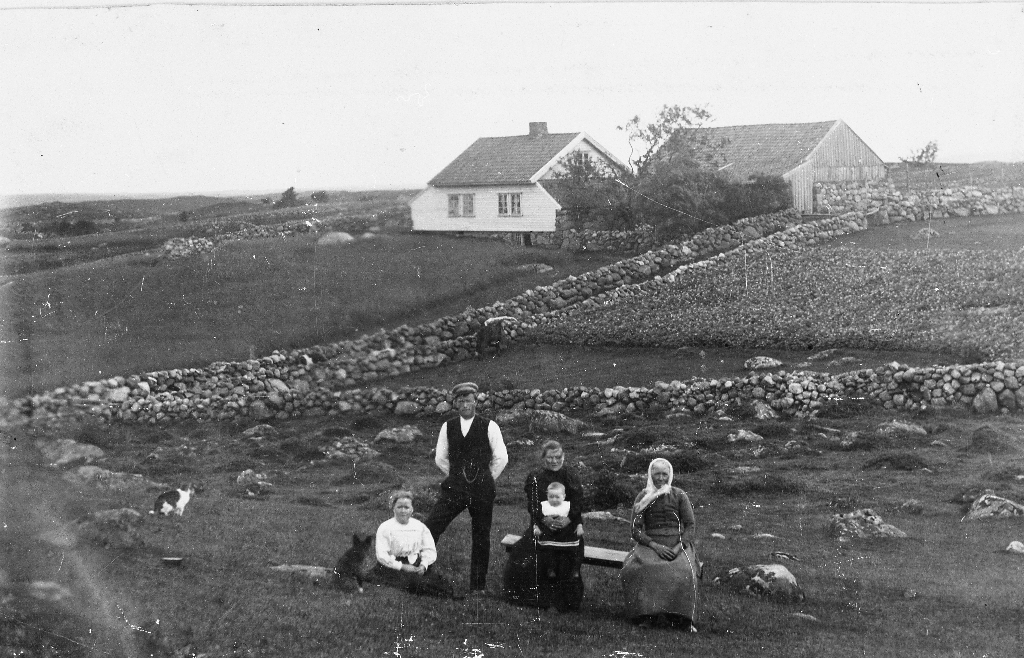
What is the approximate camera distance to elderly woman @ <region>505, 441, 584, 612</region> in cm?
909

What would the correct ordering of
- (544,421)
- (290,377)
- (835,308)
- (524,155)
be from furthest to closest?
(524,155), (835,308), (290,377), (544,421)

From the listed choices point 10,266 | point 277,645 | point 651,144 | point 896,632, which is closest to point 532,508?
point 277,645

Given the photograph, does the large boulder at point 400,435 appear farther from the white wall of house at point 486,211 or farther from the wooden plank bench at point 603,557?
the white wall of house at point 486,211

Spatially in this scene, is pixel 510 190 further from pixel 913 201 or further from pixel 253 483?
pixel 253 483

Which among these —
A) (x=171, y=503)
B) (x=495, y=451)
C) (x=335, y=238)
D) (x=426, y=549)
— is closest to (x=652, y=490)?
(x=495, y=451)

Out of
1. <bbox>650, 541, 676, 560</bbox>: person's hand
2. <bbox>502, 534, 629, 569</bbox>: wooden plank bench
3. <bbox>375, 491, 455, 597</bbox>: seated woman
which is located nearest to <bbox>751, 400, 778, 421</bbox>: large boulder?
<bbox>502, 534, 629, 569</bbox>: wooden plank bench

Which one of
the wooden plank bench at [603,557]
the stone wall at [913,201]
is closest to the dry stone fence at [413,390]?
the wooden plank bench at [603,557]

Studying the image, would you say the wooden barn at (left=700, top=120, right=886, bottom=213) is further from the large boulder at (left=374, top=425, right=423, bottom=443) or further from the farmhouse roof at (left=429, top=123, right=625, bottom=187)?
the large boulder at (left=374, top=425, right=423, bottom=443)

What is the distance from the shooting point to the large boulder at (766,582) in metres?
9.45

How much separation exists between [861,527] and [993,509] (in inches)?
65.5

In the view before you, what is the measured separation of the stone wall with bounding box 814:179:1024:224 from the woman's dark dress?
2604 centimetres

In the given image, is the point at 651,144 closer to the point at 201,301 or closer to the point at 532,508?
the point at 201,301

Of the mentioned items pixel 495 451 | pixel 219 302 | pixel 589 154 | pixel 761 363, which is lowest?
pixel 761 363

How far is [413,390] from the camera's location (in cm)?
1795
